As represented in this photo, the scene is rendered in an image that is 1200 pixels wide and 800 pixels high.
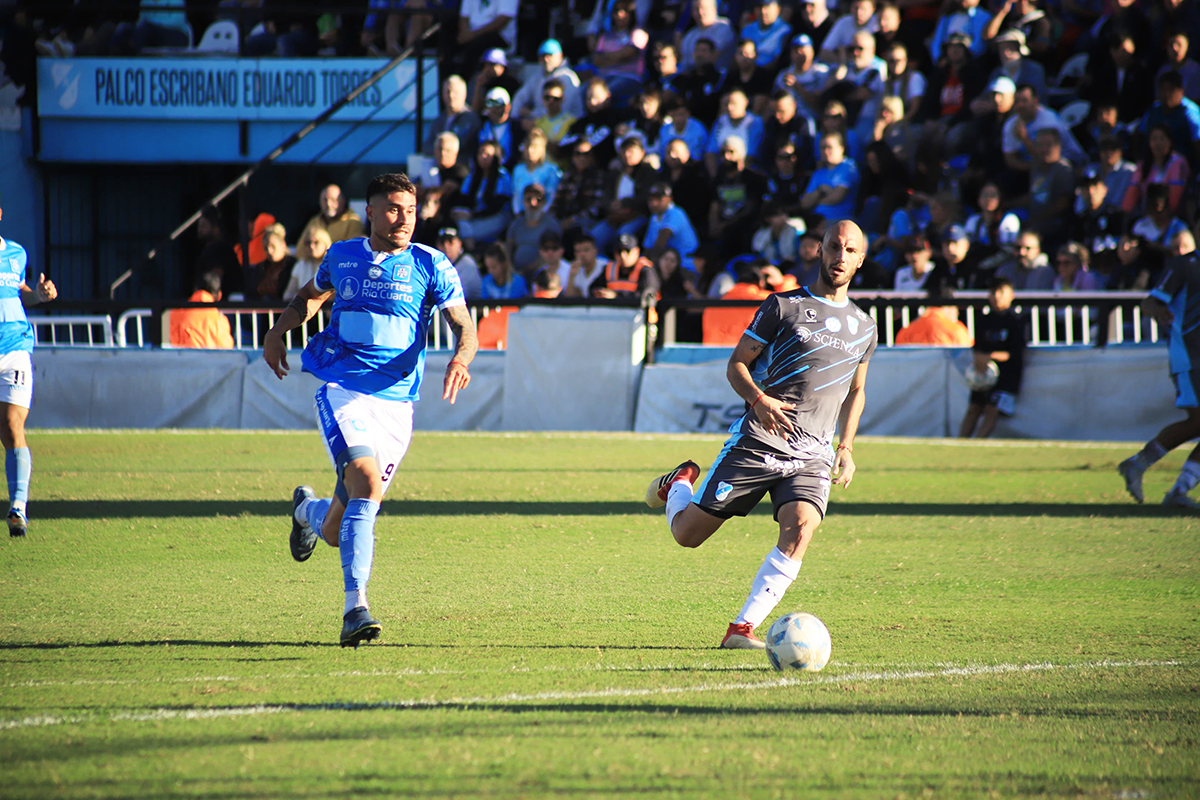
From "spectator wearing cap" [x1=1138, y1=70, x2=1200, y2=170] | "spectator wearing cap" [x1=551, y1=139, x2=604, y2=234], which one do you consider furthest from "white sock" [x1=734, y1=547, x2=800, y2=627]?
"spectator wearing cap" [x1=551, y1=139, x2=604, y2=234]

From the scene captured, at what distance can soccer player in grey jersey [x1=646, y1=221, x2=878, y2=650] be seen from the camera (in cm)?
564

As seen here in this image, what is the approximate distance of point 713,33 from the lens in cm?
1955

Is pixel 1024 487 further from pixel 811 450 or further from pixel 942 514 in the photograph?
pixel 811 450

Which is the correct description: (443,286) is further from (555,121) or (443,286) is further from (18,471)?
(555,121)

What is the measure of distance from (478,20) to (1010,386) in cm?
1225

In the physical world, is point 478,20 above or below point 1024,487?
above

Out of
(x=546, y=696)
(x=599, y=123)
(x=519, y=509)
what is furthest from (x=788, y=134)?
(x=546, y=696)

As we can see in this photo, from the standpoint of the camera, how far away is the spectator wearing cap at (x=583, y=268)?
1745cm

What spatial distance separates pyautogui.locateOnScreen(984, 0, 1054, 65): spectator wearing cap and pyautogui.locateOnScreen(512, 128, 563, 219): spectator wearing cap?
6467 mm

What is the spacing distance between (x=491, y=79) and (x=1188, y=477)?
14118mm

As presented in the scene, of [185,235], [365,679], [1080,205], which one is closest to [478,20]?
[185,235]

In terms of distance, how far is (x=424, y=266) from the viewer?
6145mm

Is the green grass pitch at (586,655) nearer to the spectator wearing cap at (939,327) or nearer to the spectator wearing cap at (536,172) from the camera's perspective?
the spectator wearing cap at (939,327)

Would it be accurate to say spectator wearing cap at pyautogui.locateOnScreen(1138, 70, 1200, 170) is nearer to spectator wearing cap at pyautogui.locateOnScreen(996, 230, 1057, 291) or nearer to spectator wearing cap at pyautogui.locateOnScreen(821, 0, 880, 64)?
spectator wearing cap at pyautogui.locateOnScreen(996, 230, 1057, 291)
